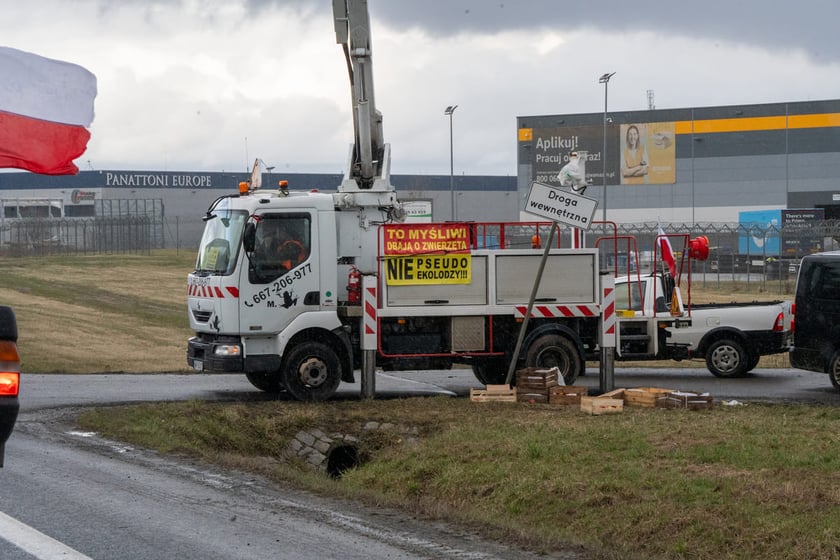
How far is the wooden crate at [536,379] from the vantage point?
14.6 metres

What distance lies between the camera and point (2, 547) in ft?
22.0

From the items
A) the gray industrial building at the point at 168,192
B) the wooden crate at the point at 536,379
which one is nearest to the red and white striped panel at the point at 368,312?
the wooden crate at the point at 536,379

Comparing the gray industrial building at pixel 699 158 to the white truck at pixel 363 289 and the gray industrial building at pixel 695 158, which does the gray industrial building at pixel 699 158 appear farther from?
the white truck at pixel 363 289

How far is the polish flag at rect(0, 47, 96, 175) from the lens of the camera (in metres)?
7.52

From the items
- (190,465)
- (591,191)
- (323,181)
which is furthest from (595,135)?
(190,465)

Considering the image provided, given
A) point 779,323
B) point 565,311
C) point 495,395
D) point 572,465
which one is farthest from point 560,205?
point 779,323

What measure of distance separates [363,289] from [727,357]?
7969 millimetres

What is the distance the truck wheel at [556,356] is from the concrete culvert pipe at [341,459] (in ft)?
12.8

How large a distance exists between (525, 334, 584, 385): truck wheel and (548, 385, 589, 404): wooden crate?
1.47 metres

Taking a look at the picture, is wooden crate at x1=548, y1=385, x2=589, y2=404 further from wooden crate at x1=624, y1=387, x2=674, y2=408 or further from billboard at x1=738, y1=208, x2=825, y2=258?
billboard at x1=738, y1=208, x2=825, y2=258

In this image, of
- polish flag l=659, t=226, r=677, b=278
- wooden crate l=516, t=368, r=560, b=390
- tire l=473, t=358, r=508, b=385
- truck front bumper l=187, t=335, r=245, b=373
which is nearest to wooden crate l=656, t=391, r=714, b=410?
wooden crate l=516, t=368, r=560, b=390

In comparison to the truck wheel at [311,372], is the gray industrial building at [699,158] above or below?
above

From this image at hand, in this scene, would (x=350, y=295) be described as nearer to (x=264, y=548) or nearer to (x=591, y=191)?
(x=264, y=548)

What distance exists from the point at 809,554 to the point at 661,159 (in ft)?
231
